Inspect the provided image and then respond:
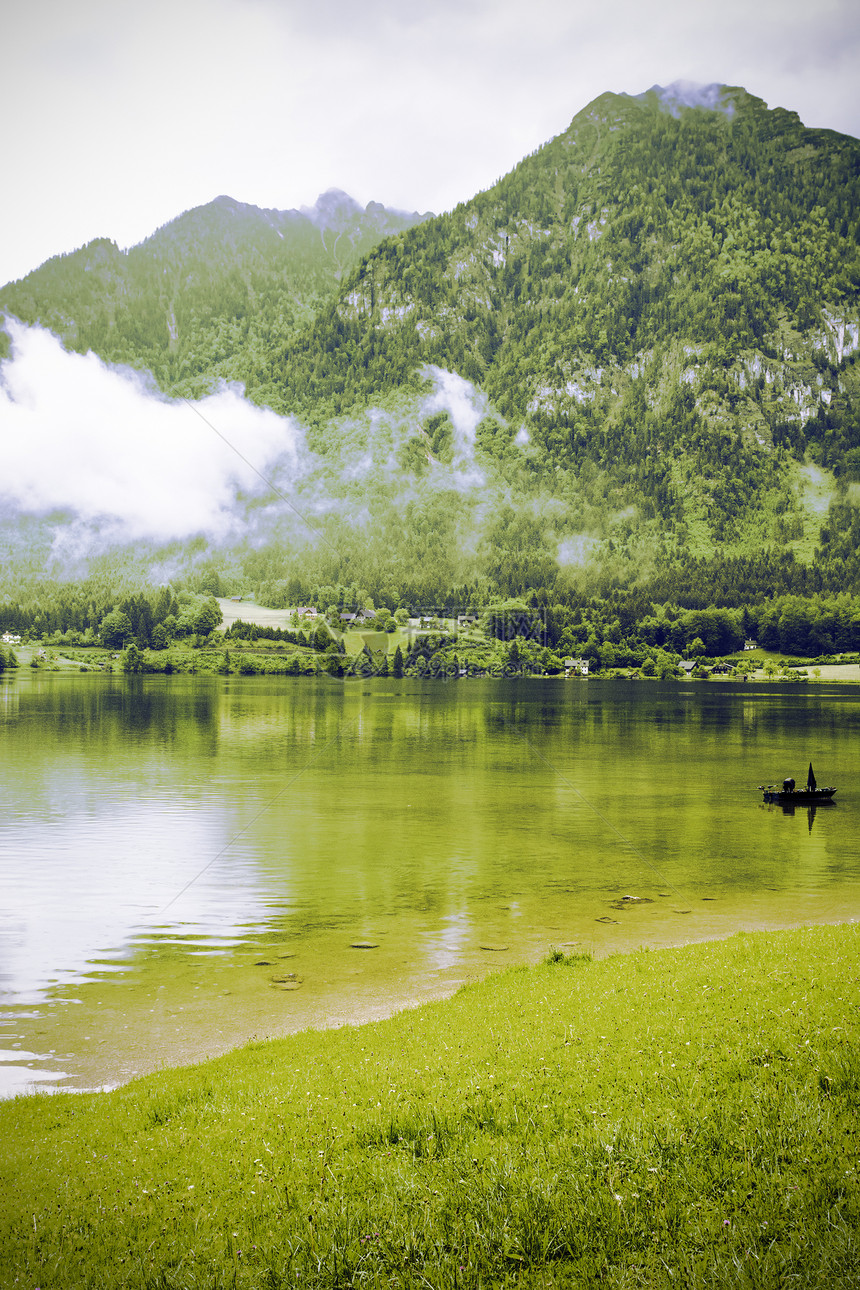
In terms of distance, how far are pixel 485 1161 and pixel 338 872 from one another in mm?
29386

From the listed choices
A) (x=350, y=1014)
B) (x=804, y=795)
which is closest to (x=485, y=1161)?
(x=350, y=1014)

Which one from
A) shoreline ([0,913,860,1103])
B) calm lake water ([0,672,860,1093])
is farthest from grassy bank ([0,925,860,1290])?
calm lake water ([0,672,860,1093])

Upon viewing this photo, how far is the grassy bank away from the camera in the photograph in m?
7.79

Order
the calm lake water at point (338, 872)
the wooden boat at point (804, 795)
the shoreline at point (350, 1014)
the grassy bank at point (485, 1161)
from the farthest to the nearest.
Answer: the wooden boat at point (804, 795) → the calm lake water at point (338, 872) → the shoreline at point (350, 1014) → the grassy bank at point (485, 1161)

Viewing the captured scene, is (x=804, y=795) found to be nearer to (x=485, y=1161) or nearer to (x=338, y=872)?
(x=338, y=872)

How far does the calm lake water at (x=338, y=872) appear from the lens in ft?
69.7

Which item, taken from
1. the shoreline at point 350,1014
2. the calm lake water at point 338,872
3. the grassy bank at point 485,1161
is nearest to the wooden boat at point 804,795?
the calm lake water at point 338,872

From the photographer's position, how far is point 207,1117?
11625mm

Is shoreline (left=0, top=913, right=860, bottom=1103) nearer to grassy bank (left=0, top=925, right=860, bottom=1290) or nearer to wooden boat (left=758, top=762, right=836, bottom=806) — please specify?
grassy bank (left=0, top=925, right=860, bottom=1290)

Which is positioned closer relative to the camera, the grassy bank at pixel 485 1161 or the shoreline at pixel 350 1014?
the grassy bank at pixel 485 1161

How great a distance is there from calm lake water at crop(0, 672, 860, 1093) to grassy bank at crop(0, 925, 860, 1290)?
5.83 metres

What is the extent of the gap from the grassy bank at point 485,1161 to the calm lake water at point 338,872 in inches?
229

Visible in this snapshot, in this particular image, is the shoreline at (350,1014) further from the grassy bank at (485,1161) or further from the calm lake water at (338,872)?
the grassy bank at (485,1161)

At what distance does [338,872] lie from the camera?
1495 inches
